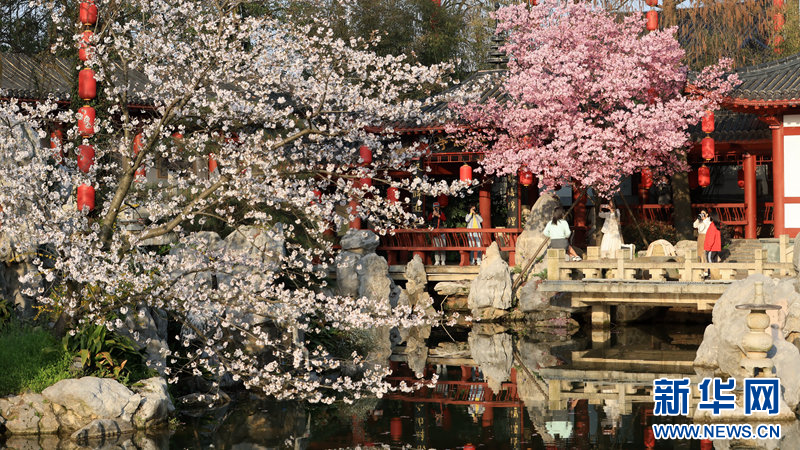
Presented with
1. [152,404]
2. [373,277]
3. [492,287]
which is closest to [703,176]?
[492,287]

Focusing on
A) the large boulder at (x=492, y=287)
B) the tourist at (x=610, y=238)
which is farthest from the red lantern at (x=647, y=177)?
the large boulder at (x=492, y=287)

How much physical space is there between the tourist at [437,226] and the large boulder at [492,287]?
8.36 feet

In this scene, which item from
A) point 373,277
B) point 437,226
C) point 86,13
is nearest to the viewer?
point 86,13

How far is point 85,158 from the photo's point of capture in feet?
58.1

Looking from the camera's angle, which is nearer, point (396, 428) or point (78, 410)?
point (78, 410)

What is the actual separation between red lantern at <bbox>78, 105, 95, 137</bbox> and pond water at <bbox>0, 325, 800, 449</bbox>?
523 centimetres

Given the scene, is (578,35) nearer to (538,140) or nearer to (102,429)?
(538,140)

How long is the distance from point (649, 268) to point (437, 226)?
8986 mm

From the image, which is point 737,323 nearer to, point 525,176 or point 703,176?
point 525,176

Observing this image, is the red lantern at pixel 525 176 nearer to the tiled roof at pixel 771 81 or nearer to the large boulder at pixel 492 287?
the large boulder at pixel 492 287

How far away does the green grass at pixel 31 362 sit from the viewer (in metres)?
14.1

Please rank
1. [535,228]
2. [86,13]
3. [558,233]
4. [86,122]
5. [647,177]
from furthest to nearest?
[535,228], [647,177], [558,233], [86,13], [86,122]

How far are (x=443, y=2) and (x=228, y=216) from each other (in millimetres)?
29705

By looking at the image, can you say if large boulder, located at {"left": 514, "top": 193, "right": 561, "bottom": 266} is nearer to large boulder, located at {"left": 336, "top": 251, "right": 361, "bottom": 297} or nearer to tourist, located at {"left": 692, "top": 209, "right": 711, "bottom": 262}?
tourist, located at {"left": 692, "top": 209, "right": 711, "bottom": 262}
